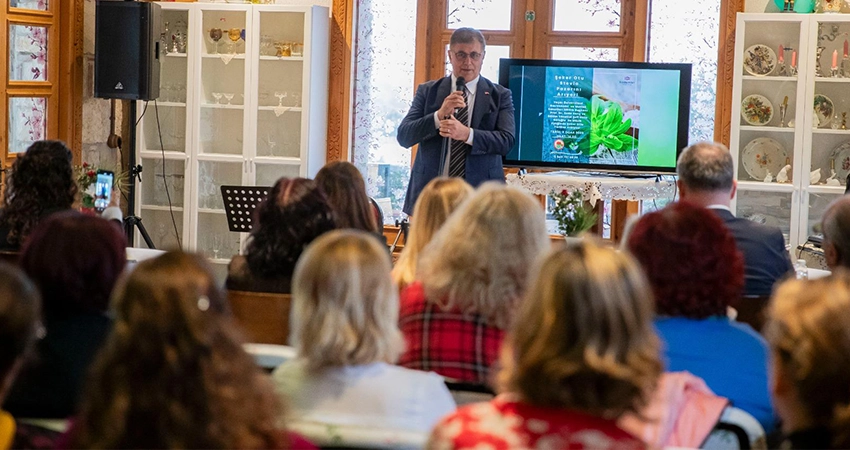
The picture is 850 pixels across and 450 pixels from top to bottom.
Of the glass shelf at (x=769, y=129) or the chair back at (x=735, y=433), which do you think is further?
the glass shelf at (x=769, y=129)

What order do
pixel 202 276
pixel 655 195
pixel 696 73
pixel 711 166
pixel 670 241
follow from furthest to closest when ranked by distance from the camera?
pixel 696 73, pixel 655 195, pixel 711 166, pixel 670 241, pixel 202 276

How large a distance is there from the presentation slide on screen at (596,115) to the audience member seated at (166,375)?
17.5 ft

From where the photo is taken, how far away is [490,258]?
2404mm

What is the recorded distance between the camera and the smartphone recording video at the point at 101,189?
4.93 m

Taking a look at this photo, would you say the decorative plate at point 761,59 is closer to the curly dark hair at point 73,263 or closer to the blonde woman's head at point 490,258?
the blonde woman's head at point 490,258

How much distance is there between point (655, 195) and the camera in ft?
20.7

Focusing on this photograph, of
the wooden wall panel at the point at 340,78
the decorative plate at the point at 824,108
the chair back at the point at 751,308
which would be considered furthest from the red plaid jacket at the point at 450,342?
the wooden wall panel at the point at 340,78

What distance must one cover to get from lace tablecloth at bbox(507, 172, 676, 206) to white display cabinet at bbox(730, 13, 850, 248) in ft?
2.01

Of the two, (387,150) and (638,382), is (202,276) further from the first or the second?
(387,150)

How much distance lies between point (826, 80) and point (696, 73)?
2.70 feet

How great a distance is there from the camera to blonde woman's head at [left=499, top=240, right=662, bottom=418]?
1.40 m

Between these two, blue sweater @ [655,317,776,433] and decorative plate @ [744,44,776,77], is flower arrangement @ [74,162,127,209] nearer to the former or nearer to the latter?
blue sweater @ [655,317,776,433]

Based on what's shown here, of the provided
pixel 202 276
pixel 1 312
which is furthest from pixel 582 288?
pixel 1 312

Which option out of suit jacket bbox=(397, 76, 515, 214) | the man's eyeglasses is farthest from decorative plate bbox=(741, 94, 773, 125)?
the man's eyeglasses
